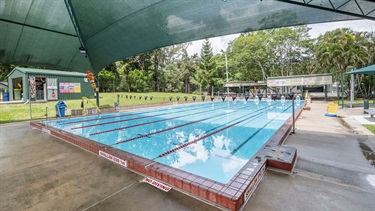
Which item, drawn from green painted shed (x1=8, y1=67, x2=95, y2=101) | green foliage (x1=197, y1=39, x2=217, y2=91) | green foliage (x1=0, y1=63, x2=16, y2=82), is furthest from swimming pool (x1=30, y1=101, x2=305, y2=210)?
green foliage (x1=197, y1=39, x2=217, y2=91)

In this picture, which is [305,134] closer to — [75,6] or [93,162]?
[93,162]

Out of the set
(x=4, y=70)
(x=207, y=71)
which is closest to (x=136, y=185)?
(x=207, y=71)

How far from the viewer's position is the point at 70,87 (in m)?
16.3

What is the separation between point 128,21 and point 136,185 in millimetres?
5036

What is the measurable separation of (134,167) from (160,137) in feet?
8.24

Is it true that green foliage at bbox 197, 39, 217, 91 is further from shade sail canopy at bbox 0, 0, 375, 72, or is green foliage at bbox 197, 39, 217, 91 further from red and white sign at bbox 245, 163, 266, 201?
red and white sign at bbox 245, 163, 266, 201

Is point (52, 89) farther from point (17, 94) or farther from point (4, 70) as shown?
point (4, 70)

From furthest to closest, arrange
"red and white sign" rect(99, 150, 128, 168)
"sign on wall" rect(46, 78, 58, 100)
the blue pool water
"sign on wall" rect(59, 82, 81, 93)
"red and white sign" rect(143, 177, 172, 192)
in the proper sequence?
1. "sign on wall" rect(59, 82, 81, 93)
2. "sign on wall" rect(46, 78, 58, 100)
3. the blue pool water
4. "red and white sign" rect(99, 150, 128, 168)
5. "red and white sign" rect(143, 177, 172, 192)

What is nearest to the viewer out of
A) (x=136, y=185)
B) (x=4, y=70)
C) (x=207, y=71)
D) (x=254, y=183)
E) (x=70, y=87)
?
(x=254, y=183)

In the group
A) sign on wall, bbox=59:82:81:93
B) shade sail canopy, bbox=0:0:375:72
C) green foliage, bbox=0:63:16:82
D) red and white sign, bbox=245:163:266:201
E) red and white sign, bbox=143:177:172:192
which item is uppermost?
green foliage, bbox=0:63:16:82

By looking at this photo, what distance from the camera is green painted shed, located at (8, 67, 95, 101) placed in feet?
47.3

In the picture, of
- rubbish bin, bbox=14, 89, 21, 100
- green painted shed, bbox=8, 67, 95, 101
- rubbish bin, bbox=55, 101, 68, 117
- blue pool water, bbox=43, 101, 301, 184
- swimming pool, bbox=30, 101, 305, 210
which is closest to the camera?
swimming pool, bbox=30, 101, 305, 210

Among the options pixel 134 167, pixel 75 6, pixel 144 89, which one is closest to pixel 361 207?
pixel 134 167

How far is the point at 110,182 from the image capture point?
2.50 meters
